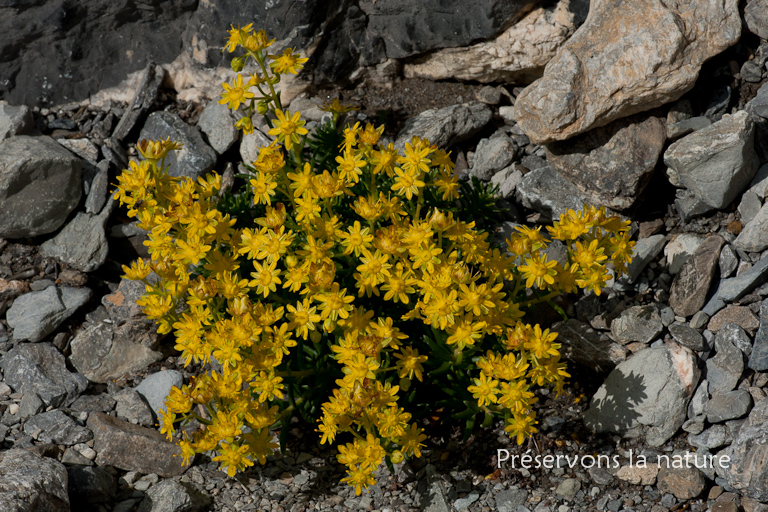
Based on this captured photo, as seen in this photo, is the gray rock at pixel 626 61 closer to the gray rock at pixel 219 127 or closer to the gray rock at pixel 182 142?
the gray rock at pixel 219 127

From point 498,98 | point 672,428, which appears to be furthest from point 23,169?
point 672,428

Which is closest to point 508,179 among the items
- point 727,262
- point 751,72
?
point 727,262

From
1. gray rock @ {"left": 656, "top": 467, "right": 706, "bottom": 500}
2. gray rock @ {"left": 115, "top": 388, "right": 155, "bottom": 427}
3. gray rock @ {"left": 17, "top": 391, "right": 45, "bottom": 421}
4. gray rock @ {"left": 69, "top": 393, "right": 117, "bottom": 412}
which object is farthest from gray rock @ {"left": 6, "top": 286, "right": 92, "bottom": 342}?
gray rock @ {"left": 656, "top": 467, "right": 706, "bottom": 500}

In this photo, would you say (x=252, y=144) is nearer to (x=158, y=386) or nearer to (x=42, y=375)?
(x=158, y=386)

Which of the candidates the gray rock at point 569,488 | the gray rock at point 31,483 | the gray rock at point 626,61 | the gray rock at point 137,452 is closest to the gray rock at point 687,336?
the gray rock at point 569,488

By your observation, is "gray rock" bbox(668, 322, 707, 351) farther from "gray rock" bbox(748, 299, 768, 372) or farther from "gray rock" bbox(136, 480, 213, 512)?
"gray rock" bbox(136, 480, 213, 512)

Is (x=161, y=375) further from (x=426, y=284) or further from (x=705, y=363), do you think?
(x=705, y=363)

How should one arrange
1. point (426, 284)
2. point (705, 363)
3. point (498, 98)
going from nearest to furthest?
point (426, 284) → point (705, 363) → point (498, 98)

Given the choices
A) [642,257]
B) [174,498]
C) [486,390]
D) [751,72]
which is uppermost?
[751,72]
